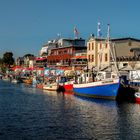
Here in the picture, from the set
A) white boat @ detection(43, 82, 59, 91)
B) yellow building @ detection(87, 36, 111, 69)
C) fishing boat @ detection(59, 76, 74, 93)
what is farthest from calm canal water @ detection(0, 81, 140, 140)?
yellow building @ detection(87, 36, 111, 69)

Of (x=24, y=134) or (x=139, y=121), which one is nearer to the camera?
(x=24, y=134)

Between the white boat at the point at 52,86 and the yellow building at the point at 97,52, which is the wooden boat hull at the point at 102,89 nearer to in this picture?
the white boat at the point at 52,86

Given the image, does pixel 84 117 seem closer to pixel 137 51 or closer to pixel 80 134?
pixel 80 134

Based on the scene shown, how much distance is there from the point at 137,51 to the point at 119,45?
6146 mm

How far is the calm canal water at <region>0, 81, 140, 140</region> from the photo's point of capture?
44.5 metres

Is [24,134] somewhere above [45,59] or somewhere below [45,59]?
below

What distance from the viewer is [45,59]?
187 meters

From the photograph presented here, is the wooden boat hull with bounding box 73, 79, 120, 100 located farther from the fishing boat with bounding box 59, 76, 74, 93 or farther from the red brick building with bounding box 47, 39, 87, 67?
the red brick building with bounding box 47, 39, 87, 67

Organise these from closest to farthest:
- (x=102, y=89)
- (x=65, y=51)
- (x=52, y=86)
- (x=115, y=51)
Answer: (x=102, y=89) < (x=52, y=86) < (x=115, y=51) < (x=65, y=51)

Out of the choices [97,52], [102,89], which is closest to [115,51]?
[97,52]

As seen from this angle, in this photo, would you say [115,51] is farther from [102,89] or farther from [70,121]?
[70,121]

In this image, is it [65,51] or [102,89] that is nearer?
[102,89]

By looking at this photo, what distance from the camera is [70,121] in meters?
54.0

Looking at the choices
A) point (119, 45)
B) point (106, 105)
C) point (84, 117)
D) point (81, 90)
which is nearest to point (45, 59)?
point (119, 45)
